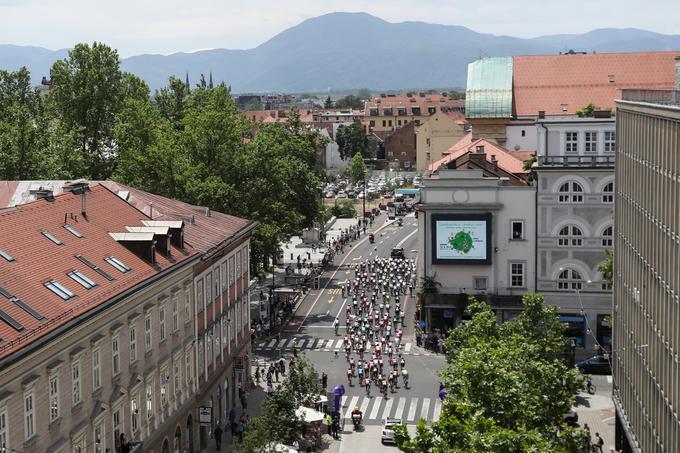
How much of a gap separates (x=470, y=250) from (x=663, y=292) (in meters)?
39.2

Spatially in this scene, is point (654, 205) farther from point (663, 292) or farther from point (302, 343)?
point (302, 343)

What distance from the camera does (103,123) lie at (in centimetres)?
9356

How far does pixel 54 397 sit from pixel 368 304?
52.9 meters

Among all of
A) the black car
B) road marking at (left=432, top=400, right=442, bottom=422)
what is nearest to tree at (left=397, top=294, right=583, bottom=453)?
road marking at (left=432, top=400, right=442, bottom=422)

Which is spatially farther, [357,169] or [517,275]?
[357,169]

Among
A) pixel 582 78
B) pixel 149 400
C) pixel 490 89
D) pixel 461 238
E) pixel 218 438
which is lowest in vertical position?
pixel 218 438

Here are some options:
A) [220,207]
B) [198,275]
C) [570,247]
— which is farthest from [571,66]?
[198,275]

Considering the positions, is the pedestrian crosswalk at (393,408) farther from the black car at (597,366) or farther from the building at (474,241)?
the building at (474,241)

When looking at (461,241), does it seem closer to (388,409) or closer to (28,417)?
(388,409)

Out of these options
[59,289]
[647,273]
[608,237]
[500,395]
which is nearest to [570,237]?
[608,237]

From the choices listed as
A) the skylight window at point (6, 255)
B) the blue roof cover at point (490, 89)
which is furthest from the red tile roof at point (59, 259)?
the blue roof cover at point (490, 89)

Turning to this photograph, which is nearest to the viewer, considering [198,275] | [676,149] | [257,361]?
[676,149]

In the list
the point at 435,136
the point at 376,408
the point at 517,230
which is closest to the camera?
the point at 376,408

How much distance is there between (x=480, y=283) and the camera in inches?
2938
